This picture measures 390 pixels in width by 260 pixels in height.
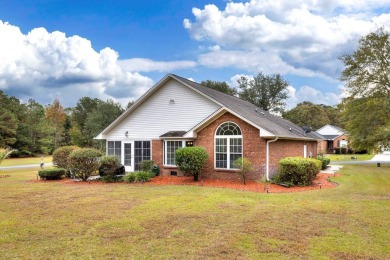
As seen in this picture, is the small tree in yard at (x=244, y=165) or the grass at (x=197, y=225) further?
the small tree in yard at (x=244, y=165)

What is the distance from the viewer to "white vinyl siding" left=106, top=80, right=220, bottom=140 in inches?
734

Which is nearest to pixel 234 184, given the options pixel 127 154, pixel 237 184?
pixel 237 184

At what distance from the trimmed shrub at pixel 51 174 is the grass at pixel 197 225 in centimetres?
567

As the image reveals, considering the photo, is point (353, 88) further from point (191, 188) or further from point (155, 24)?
point (191, 188)

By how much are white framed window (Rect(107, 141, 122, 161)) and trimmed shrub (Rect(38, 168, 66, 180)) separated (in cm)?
356

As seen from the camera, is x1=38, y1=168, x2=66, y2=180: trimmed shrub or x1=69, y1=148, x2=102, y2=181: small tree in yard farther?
x1=38, y1=168, x2=66, y2=180: trimmed shrub

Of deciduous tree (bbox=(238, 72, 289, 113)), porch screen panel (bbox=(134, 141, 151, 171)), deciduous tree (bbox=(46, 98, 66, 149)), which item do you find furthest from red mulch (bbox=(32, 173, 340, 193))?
deciduous tree (bbox=(46, 98, 66, 149))

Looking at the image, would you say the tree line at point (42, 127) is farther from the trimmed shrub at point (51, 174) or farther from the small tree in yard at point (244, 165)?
the small tree in yard at point (244, 165)

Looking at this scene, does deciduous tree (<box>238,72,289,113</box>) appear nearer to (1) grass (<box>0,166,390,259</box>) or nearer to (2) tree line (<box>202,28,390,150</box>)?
(2) tree line (<box>202,28,390,150</box>)

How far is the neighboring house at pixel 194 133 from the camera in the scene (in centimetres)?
1609

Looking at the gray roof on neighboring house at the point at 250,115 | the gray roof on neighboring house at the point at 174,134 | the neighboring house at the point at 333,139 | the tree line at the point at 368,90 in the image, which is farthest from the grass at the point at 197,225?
the neighboring house at the point at 333,139

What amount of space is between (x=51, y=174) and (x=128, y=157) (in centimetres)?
478

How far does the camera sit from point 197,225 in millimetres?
7809

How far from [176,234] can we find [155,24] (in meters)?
17.7
